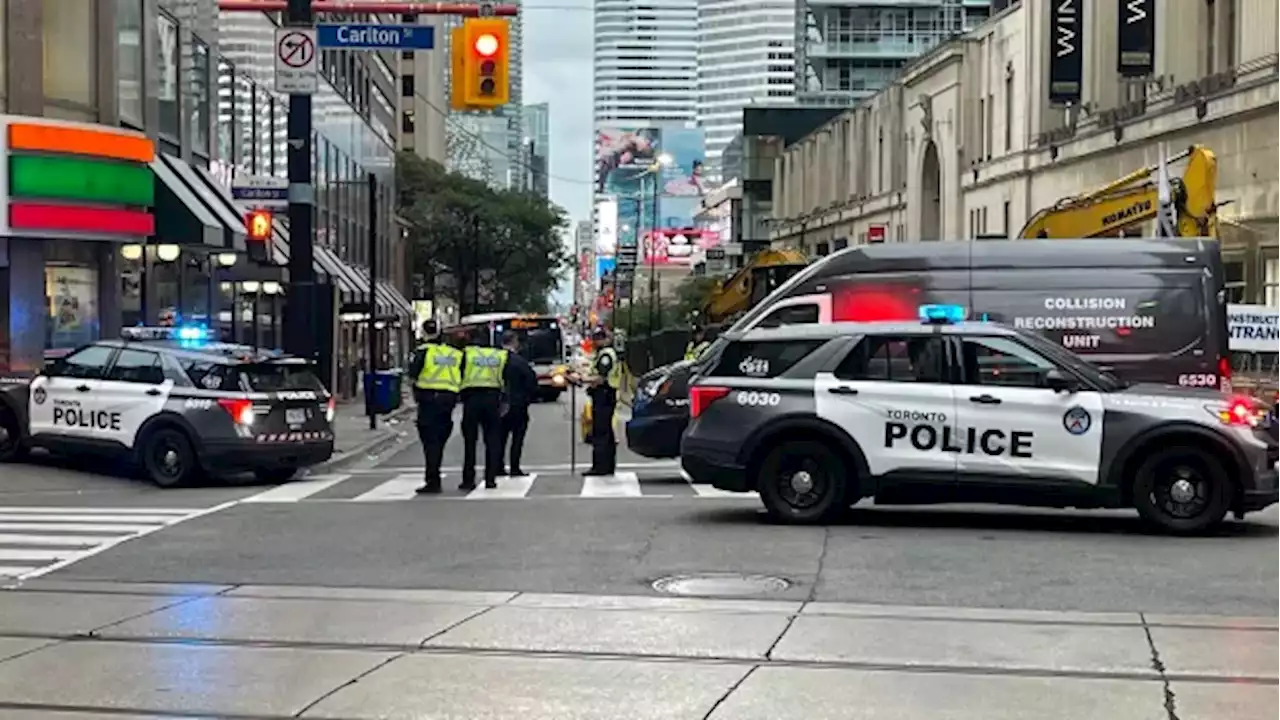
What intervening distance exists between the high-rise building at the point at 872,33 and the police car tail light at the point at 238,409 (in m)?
90.5

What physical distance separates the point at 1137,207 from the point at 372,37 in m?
11.1

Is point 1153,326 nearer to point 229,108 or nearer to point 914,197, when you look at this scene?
point 229,108

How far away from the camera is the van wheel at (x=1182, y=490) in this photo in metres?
12.2

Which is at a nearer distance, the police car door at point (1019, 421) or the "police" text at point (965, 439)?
the police car door at point (1019, 421)

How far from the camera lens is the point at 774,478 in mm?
13062

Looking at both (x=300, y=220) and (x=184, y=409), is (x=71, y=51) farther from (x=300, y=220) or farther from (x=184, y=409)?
(x=184, y=409)

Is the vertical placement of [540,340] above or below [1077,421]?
below

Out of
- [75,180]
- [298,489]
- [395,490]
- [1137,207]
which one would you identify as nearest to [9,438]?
[298,489]

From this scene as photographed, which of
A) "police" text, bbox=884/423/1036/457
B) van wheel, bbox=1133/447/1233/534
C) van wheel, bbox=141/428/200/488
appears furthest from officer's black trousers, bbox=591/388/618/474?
van wheel, bbox=1133/447/1233/534

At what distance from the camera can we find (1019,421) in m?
12.5

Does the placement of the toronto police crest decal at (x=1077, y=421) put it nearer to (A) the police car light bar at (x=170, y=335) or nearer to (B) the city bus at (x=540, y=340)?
(A) the police car light bar at (x=170, y=335)

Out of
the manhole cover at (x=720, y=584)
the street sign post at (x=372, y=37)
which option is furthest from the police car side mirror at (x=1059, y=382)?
the street sign post at (x=372, y=37)

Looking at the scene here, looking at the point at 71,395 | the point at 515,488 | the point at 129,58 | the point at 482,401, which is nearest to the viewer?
the point at 482,401

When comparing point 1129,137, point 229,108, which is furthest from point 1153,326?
point 229,108
